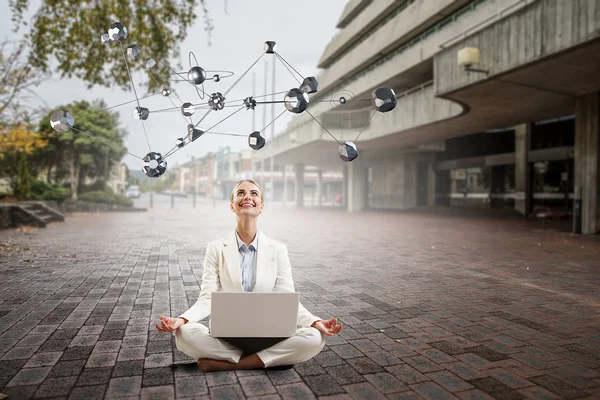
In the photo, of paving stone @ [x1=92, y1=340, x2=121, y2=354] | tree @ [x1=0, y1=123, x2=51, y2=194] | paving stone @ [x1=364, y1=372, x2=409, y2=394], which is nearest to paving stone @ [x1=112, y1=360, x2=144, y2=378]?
paving stone @ [x1=92, y1=340, x2=121, y2=354]

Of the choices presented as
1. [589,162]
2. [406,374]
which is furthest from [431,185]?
[406,374]

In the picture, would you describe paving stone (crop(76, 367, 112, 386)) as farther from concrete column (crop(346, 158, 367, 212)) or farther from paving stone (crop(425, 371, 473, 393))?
concrete column (crop(346, 158, 367, 212))

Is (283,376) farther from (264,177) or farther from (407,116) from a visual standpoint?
(264,177)

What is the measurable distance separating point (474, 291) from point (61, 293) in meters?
5.65

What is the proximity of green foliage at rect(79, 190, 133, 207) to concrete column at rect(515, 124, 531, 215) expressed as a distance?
25.8 meters

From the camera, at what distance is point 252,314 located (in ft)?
9.34

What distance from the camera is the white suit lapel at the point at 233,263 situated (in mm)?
3162

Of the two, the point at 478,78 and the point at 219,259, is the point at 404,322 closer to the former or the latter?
the point at 219,259

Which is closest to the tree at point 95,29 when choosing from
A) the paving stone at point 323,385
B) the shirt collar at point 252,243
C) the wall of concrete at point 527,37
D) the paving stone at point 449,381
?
the shirt collar at point 252,243

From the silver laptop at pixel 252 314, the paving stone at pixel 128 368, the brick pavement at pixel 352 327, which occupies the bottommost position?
the brick pavement at pixel 352 327

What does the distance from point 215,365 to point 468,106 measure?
1589 cm

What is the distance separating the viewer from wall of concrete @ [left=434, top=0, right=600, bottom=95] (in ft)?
32.1

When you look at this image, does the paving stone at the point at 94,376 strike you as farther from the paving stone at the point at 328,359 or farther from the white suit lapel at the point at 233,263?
the paving stone at the point at 328,359

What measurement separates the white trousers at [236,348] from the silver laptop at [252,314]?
161mm
